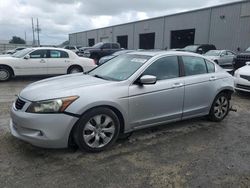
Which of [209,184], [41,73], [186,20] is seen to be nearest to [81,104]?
[209,184]

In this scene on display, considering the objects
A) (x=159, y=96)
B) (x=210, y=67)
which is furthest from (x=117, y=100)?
(x=210, y=67)

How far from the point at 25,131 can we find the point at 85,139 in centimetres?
84

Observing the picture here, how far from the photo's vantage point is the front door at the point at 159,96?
159 inches

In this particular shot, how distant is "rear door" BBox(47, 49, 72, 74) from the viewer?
1077 centimetres

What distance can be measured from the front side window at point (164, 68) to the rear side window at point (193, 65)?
9.5 inches

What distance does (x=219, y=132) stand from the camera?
15.8 feet

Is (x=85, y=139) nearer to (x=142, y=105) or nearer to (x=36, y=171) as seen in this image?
(x=36, y=171)

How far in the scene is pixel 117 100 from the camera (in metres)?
3.80

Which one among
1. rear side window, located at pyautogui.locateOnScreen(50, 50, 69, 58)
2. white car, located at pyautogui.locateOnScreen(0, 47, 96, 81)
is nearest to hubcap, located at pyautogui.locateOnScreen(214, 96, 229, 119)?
white car, located at pyautogui.locateOnScreen(0, 47, 96, 81)

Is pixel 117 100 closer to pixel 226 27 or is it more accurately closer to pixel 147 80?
pixel 147 80

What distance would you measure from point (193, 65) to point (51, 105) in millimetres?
2877

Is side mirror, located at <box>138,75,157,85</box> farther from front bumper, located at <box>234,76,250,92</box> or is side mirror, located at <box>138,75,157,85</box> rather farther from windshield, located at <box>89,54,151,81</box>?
front bumper, located at <box>234,76,250,92</box>

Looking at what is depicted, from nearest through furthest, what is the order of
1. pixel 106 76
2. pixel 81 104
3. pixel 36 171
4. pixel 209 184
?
1. pixel 209 184
2. pixel 36 171
3. pixel 81 104
4. pixel 106 76

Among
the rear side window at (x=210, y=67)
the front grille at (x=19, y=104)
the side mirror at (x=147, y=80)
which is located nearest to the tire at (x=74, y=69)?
the rear side window at (x=210, y=67)
